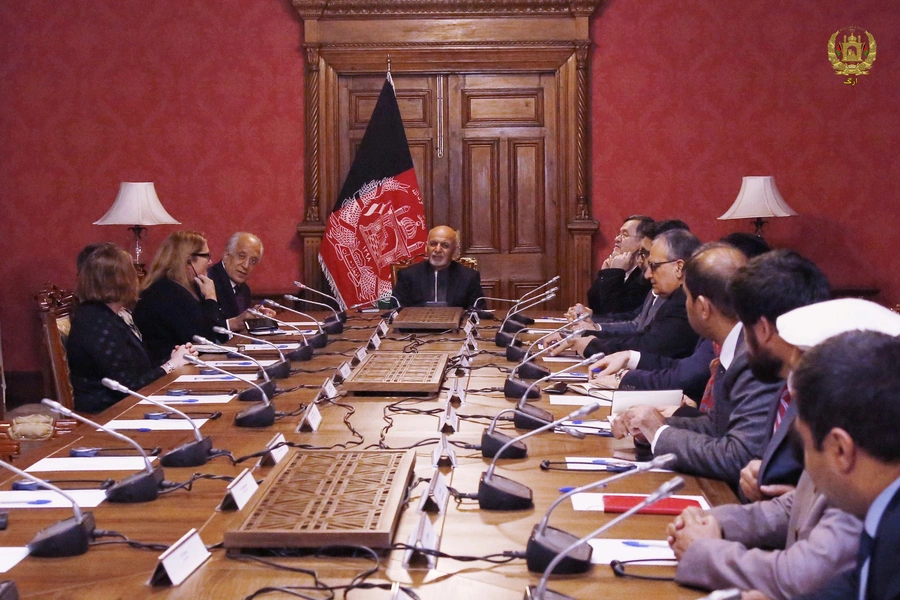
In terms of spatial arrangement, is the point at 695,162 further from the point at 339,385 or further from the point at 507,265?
the point at 339,385

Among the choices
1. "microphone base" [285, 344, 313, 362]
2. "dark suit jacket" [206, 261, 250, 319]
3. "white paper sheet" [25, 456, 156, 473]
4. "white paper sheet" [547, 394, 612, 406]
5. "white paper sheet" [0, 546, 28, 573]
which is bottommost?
"white paper sheet" [547, 394, 612, 406]

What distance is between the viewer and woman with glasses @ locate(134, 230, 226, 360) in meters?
5.02

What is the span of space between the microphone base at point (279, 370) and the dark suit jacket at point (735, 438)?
178 centimetres

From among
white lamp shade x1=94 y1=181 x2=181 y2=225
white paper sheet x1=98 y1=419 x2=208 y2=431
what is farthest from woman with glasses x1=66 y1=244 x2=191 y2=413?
white lamp shade x1=94 y1=181 x2=181 y2=225

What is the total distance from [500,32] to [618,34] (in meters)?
0.81

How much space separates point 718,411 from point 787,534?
0.84 meters

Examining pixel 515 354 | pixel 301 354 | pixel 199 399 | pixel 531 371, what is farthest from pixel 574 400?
pixel 301 354

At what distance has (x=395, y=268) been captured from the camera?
7062 millimetres

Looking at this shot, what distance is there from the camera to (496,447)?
2.68m

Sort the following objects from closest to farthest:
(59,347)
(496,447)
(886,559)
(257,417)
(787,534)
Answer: (886,559) < (787,534) < (496,447) < (257,417) < (59,347)

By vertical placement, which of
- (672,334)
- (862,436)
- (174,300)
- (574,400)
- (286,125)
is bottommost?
(574,400)

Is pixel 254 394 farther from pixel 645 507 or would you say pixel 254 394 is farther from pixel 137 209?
pixel 137 209

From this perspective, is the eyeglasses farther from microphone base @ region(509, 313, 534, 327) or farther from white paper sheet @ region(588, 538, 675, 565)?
white paper sheet @ region(588, 538, 675, 565)

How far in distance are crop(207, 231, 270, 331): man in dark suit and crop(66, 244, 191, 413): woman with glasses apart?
5.34 ft
